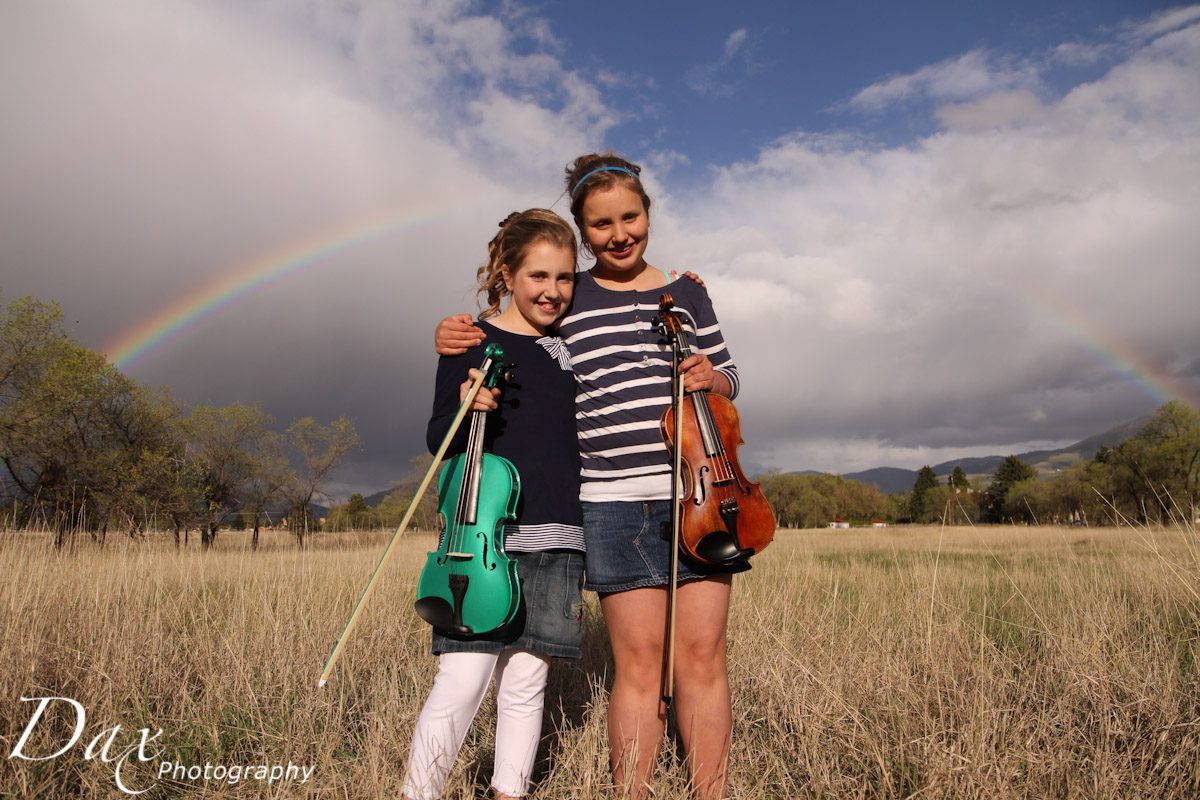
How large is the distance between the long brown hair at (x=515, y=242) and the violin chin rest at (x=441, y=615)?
1229 millimetres

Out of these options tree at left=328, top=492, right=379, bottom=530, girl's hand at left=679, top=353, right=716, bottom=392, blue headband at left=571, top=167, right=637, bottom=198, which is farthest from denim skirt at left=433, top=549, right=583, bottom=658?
tree at left=328, top=492, right=379, bottom=530

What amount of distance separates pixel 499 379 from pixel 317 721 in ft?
7.34

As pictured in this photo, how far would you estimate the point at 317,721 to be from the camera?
3.27m

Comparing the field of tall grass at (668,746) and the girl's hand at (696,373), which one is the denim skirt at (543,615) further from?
the girl's hand at (696,373)

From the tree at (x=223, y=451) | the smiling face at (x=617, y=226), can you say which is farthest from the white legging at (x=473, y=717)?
the tree at (x=223, y=451)

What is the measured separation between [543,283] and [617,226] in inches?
14.6

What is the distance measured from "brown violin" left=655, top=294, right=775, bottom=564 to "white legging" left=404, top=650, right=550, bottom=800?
0.70m

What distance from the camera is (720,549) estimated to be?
215 centimetres

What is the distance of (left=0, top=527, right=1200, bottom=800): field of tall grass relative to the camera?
8.01 ft

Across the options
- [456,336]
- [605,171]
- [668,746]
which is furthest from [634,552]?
[605,171]

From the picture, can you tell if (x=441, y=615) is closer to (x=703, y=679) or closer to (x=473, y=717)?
(x=473, y=717)

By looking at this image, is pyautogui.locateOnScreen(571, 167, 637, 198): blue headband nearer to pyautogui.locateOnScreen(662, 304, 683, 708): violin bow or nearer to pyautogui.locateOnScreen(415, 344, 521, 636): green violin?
pyautogui.locateOnScreen(662, 304, 683, 708): violin bow

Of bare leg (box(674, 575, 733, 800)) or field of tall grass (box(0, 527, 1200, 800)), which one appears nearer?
bare leg (box(674, 575, 733, 800))

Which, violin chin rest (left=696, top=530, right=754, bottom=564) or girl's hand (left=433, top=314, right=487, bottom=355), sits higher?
girl's hand (left=433, top=314, right=487, bottom=355)
